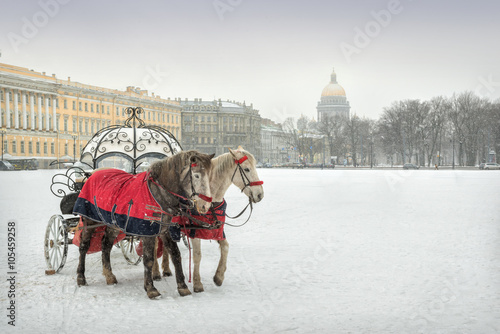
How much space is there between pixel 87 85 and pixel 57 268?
7273 cm

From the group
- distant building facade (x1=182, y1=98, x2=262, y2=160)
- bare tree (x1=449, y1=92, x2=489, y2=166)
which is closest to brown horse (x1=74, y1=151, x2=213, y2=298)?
bare tree (x1=449, y1=92, x2=489, y2=166)

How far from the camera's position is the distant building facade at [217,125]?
103125mm

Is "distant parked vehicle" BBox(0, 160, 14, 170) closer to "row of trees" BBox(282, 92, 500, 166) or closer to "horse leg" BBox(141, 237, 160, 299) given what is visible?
"row of trees" BBox(282, 92, 500, 166)

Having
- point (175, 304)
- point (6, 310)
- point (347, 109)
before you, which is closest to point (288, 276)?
point (175, 304)

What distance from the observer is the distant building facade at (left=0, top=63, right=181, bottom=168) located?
6588 centimetres

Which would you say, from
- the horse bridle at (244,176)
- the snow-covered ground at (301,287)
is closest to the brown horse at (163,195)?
the horse bridle at (244,176)

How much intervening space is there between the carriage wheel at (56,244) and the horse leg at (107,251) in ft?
1.69

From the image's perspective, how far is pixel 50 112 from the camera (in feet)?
237

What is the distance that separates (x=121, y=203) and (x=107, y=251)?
1.01 meters

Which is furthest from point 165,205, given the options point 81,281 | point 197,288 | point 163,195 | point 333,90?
point 333,90

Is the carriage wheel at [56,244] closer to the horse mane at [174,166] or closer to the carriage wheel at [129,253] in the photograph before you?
the carriage wheel at [129,253]

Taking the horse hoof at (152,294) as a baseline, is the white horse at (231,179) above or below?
above

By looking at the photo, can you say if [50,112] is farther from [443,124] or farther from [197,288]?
[197,288]

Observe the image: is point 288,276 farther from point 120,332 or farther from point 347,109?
point 347,109
